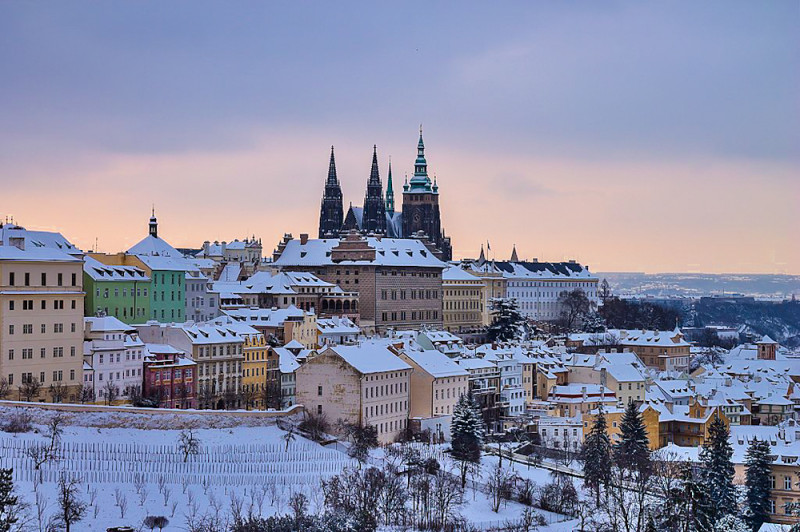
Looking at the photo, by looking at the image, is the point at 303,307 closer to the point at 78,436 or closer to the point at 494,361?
the point at 494,361

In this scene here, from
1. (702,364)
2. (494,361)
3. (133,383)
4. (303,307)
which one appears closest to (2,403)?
(133,383)

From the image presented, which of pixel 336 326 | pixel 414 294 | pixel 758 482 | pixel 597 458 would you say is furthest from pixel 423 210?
pixel 758 482

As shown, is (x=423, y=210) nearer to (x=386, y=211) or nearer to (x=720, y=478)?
(x=386, y=211)

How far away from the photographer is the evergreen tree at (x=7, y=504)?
49.0 metres

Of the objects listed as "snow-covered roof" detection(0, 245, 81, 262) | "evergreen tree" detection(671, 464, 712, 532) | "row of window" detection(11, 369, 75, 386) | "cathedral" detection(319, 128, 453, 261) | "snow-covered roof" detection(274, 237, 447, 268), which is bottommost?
"evergreen tree" detection(671, 464, 712, 532)

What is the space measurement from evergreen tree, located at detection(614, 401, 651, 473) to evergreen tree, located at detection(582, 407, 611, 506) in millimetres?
733

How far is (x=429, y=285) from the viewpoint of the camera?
12206cm

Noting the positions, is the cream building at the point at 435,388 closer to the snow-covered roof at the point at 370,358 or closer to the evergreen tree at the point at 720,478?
the snow-covered roof at the point at 370,358

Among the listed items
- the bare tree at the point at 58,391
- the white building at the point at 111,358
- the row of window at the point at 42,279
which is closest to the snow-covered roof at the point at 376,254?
the white building at the point at 111,358

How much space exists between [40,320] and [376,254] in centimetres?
5135

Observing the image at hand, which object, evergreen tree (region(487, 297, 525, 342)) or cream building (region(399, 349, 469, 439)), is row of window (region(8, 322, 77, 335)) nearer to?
cream building (region(399, 349, 469, 439))

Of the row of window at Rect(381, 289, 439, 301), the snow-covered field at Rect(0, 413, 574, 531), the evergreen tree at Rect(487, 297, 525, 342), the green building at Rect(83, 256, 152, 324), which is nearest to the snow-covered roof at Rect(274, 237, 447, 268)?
the row of window at Rect(381, 289, 439, 301)

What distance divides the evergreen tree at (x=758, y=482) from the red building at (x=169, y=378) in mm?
27237

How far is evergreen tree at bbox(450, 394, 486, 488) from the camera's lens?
228 ft
